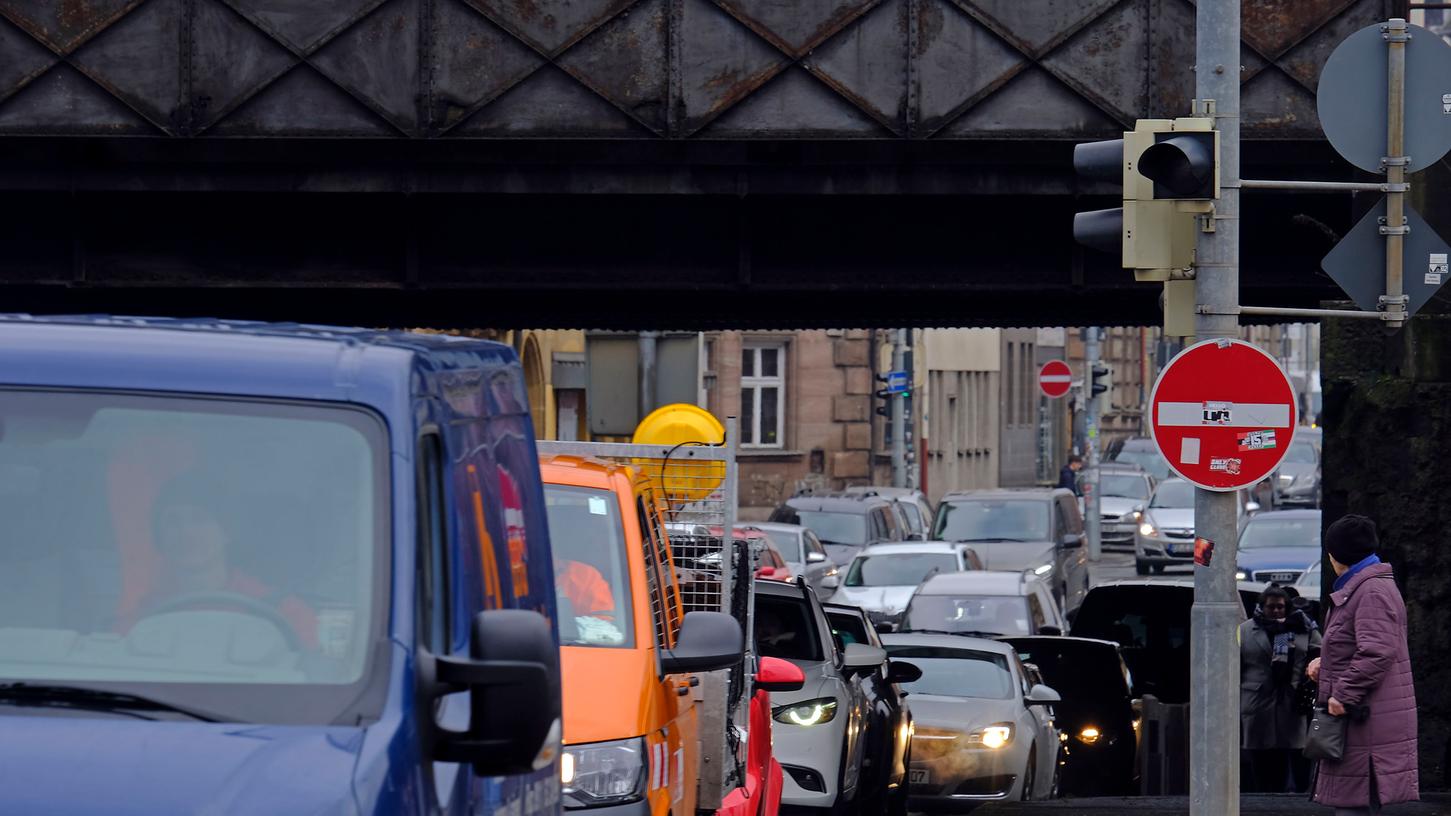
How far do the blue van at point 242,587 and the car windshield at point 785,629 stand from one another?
29.6ft

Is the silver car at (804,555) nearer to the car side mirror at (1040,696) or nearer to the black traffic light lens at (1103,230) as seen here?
the car side mirror at (1040,696)

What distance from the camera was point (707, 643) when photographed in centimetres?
699

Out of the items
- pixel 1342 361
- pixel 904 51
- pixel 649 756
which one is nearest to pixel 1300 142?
pixel 1342 361

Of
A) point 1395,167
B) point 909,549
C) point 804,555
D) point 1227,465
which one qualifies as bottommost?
point 804,555

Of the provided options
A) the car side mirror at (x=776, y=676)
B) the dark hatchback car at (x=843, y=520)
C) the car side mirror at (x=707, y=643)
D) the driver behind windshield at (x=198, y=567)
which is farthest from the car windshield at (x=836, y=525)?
the driver behind windshield at (x=198, y=567)

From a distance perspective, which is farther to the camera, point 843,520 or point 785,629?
point 843,520

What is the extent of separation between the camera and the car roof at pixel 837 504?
36.5 metres

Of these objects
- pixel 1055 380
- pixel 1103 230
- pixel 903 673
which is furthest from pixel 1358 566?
pixel 1055 380

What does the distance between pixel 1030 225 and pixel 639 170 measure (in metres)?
3.00

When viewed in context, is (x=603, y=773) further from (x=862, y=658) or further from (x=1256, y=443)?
(x=862, y=658)

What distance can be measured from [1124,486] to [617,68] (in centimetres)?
4073

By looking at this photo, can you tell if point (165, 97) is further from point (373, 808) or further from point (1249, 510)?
point (1249, 510)

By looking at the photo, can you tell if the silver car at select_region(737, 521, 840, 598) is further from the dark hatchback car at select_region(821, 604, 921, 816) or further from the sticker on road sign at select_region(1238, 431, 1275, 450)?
the sticker on road sign at select_region(1238, 431, 1275, 450)

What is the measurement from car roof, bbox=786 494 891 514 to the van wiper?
3251 cm
